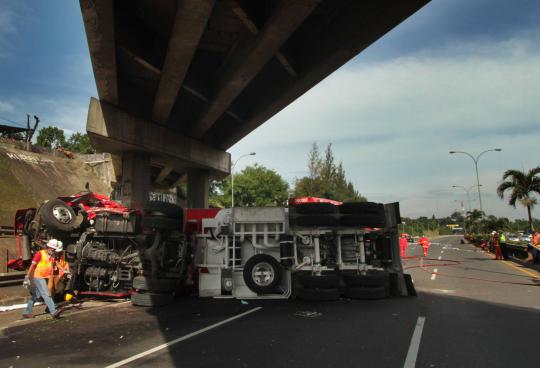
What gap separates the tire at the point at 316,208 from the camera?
27.9 feet

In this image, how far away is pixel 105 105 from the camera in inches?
617

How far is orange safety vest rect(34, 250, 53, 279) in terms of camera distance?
7.88 meters

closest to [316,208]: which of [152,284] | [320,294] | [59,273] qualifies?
[320,294]

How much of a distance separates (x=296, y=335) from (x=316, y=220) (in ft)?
9.88

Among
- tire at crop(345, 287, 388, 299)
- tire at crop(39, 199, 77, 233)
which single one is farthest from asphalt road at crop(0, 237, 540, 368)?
tire at crop(39, 199, 77, 233)

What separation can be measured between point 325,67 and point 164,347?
9318mm

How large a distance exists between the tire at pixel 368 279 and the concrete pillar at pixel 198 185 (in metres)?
16.1

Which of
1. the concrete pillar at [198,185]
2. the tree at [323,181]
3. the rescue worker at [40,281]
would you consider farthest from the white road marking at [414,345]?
the tree at [323,181]

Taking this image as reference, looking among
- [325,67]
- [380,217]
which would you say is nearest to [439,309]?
[380,217]

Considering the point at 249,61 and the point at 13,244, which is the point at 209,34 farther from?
the point at 13,244

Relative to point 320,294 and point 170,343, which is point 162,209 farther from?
point 170,343

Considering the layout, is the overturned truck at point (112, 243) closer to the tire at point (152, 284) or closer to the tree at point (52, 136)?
the tire at point (152, 284)

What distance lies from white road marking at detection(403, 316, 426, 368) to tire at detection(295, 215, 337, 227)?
8.29 ft

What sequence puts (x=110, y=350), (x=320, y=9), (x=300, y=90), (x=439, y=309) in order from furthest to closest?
(x=300, y=90), (x=320, y=9), (x=439, y=309), (x=110, y=350)
